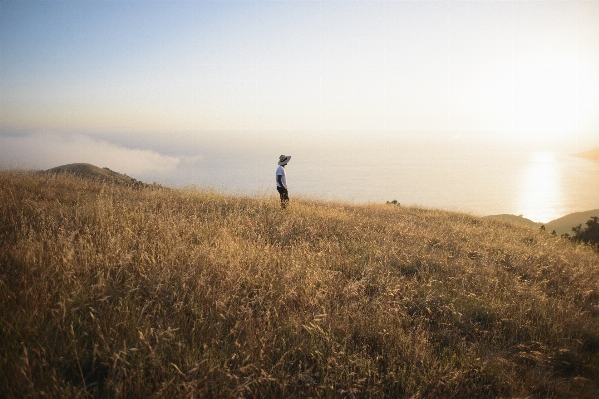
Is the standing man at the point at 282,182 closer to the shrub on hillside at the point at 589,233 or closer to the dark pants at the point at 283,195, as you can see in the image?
the dark pants at the point at 283,195

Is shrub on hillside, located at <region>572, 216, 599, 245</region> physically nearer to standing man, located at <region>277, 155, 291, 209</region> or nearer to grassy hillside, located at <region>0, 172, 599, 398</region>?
grassy hillside, located at <region>0, 172, 599, 398</region>

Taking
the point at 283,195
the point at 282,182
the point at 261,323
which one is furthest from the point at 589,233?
the point at 261,323

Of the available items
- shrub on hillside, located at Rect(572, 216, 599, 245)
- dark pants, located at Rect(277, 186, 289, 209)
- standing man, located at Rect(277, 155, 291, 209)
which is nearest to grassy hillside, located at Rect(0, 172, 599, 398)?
dark pants, located at Rect(277, 186, 289, 209)

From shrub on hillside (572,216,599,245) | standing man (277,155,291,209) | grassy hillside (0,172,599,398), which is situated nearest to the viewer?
grassy hillside (0,172,599,398)

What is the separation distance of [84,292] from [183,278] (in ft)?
3.43

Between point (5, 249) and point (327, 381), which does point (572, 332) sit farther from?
point (5, 249)

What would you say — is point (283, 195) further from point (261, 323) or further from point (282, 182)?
point (261, 323)

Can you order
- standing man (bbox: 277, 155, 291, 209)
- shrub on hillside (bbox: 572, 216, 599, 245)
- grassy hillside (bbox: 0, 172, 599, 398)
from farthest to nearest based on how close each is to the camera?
shrub on hillside (bbox: 572, 216, 599, 245) < standing man (bbox: 277, 155, 291, 209) < grassy hillside (bbox: 0, 172, 599, 398)

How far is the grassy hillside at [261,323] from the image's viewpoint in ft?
8.08

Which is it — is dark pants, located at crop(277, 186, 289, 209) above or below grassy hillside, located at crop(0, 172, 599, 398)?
above

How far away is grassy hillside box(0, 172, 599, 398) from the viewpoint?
8.08 ft

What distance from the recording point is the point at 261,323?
10.8 ft

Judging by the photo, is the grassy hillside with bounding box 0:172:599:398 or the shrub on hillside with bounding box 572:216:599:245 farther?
the shrub on hillside with bounding box 572:216:599:245

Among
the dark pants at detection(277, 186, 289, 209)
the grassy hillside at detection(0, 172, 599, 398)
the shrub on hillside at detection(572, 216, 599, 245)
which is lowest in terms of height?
the shrub on hillside at detection(572, 216, 599, 245)
